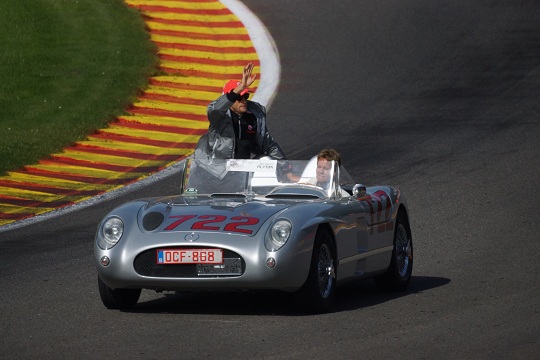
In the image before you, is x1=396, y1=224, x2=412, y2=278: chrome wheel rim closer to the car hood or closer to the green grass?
the car hood

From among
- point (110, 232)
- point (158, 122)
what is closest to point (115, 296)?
point (110, 232)

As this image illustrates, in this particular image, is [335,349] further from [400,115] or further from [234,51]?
[234,51]

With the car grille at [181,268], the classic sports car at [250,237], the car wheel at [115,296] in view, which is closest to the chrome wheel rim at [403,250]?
the classic sports car at [250,237]

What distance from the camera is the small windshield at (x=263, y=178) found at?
985cm

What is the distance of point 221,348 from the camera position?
297 inches

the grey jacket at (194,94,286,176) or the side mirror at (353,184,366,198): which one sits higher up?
the grey jacket at (194,94,286,176)

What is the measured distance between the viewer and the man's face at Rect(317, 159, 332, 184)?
32.5ft

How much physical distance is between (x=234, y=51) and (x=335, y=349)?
46.8 feet

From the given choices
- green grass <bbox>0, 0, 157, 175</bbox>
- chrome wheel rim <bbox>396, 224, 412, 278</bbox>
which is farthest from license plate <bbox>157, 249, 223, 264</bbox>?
green grass <bbox>0, 0, 157, 175</bbox>

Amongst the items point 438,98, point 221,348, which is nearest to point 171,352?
point 221,348

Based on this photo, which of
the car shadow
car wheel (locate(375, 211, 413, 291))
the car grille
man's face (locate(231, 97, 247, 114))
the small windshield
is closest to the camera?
the car grille

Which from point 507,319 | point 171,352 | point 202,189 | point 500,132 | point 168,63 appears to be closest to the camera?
point 171,352

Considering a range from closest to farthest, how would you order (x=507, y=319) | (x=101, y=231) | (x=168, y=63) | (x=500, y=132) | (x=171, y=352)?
(x=171, y=352)
(x=507, y=319)
(x=101, y=231)
(x=500, y=132)
(x=168, y=63)

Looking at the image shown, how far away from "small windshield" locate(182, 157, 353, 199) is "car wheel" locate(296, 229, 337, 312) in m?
0.82
